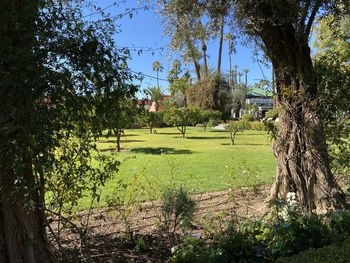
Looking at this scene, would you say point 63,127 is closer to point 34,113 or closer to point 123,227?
point 34,113

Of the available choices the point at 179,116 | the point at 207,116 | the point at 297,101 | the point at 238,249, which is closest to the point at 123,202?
the point at 238,249

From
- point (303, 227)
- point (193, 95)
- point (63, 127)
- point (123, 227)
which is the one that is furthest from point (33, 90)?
point (193, 95)

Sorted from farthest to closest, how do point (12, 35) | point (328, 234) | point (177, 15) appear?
1. point (177, 15)
2. point (328, 234)
3. point (12, 35)

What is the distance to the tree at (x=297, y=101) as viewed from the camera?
6270 mm

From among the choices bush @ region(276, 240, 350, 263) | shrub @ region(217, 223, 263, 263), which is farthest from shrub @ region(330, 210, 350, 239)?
shrub @ region(217, 223, 263, 263)

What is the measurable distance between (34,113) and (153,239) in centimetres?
331

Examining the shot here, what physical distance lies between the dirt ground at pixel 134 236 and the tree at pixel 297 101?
0.94m

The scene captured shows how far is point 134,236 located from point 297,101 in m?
3.14

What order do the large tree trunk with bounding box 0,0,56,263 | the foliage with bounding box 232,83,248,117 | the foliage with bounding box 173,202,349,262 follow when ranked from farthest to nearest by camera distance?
the foliage with bounding box 232,83,248,117 < the foliage with bounding box 173,202,349,262 < the large tree trunk with bounding box 0,0,56,263

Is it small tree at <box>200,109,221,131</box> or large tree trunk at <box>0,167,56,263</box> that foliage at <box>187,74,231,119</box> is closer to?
small tree at <box>200,109,221,131</box>

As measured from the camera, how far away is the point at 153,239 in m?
5.56

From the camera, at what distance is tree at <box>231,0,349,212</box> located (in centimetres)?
627

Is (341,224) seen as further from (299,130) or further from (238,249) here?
(299,130)

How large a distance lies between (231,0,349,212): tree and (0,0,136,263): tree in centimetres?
351
